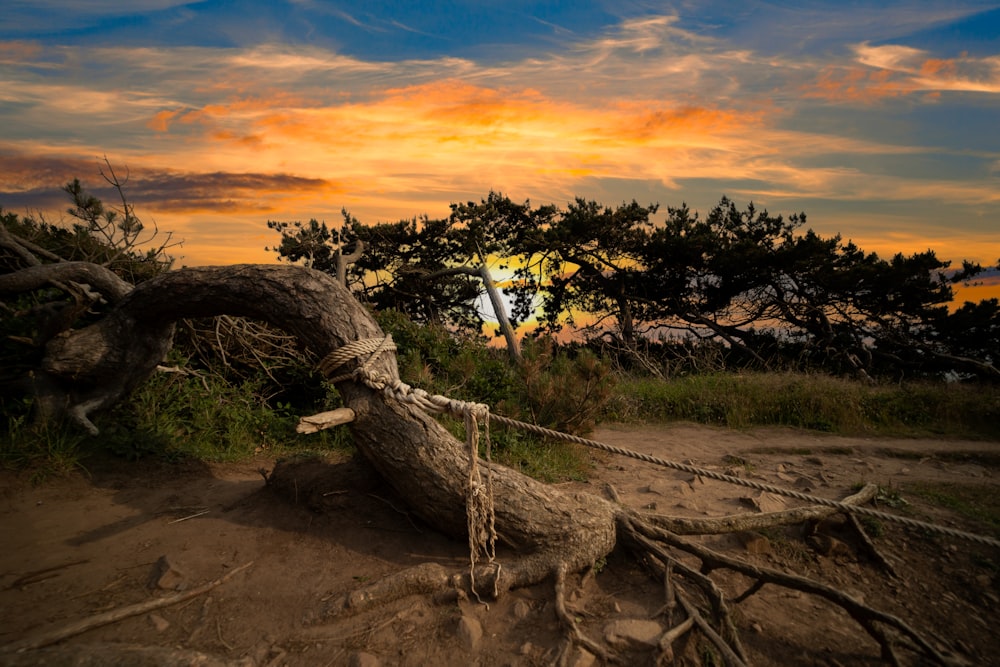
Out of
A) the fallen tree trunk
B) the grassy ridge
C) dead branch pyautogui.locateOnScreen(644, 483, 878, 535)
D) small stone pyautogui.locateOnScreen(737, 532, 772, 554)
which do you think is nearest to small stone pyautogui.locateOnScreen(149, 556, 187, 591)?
the fallen tree trunk

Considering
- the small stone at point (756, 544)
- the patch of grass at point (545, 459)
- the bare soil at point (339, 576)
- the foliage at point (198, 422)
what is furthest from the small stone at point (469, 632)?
the foliage at point (198, 422)

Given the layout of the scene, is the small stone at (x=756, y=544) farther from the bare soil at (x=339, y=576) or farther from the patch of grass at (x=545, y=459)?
the patch of grass at (x=545, y=459)

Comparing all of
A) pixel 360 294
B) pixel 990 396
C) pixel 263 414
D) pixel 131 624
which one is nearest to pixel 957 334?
pixel 990 396

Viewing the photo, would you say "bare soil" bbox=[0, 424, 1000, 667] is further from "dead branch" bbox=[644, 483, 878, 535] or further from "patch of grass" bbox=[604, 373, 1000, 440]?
"patch of grass" bbox=[604, 373, 1000, 440]

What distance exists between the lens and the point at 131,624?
3391mm

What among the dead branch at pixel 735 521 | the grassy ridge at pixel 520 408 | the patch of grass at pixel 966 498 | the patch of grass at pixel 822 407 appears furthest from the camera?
the patch of grass at pixel 822 407

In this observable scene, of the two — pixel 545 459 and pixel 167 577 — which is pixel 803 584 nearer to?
pixel 545 459

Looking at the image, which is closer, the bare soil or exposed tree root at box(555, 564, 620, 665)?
exposed tree root at box(555, 564, 620, 665)

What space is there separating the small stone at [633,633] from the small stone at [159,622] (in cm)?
241

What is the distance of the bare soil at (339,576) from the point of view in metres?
3.26

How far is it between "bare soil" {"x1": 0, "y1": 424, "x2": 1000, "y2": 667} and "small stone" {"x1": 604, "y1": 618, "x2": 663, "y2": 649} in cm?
4

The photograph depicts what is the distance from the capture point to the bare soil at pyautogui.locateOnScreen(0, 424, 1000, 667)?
10.7ft

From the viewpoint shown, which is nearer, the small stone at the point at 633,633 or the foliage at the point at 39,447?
the small stone at the point at 633,633

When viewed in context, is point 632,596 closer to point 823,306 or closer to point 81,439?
point 81,439
